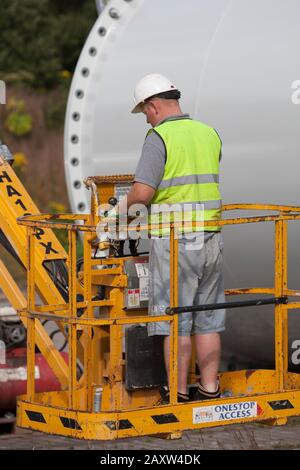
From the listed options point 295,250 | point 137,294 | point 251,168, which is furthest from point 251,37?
point 137,294

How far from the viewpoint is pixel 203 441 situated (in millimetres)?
8164

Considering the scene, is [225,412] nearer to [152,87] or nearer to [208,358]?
[208,358]

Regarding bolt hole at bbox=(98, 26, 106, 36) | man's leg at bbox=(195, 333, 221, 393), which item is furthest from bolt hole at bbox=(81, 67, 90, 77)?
man's leg at bbox=(195, 333, 221, 393)

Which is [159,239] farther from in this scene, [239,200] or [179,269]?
[239,200]

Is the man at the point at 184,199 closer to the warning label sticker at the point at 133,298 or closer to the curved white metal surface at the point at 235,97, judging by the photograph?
the warning label sticker at the point at 133,298

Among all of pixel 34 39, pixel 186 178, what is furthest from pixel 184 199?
pixel 34 39

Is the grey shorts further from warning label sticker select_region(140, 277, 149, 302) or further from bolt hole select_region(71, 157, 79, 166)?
bolt hole select_region(71, 157, 79, 166)

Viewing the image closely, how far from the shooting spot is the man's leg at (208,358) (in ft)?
20.1

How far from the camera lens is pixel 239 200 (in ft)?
22.8

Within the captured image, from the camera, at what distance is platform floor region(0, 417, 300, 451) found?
26.5ft

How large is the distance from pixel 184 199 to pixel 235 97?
1.12 m

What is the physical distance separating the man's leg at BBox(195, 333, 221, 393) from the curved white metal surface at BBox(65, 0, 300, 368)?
870 mm

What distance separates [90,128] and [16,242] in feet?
4.90

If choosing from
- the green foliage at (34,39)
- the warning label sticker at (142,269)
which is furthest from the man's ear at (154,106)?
the green foliage at (34,39)
